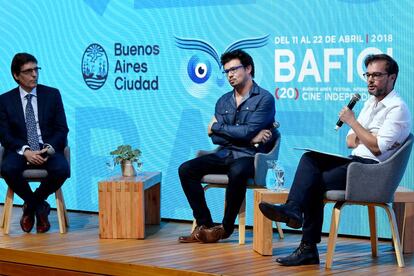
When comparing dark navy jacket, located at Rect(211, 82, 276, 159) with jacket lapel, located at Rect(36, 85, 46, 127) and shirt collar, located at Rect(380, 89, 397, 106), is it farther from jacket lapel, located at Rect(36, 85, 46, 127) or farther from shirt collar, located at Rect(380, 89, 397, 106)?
jacket lapel, located at Rect(36, 85, 46, 127)

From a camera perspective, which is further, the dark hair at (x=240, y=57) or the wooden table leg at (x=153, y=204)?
the wooden table leg at (x=153, y=204)

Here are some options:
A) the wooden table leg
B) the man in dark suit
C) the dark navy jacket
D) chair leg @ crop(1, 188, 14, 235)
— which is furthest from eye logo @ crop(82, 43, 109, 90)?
the dark navy jacket

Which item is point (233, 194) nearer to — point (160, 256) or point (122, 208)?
point (160, 256)

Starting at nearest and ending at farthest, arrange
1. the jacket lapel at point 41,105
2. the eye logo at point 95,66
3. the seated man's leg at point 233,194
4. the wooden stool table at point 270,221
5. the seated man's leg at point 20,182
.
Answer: the wooden stool table at point 270,221 → the seated man's leg at point 233,194 → the seated man's leg at point 20,182 → the jacket lapel at point 41,105 → the eye logo at point 95,66

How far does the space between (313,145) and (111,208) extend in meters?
1.51

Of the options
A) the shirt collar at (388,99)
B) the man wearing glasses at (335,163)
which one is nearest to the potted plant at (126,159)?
the man wearing glasses at (335,163)

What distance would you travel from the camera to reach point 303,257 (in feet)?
17.8

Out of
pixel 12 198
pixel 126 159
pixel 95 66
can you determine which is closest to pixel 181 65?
pixel 95 66

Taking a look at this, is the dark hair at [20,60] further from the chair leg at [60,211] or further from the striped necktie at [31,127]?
the chair leg at [60,211]

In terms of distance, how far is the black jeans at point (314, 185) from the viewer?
5359mm

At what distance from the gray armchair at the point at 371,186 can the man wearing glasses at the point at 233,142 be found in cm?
94

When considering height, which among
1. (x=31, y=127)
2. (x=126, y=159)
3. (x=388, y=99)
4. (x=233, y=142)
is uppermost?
(x=388, y=99)

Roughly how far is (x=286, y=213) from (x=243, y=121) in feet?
4.00

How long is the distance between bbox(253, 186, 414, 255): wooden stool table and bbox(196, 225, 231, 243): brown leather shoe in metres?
0.33
